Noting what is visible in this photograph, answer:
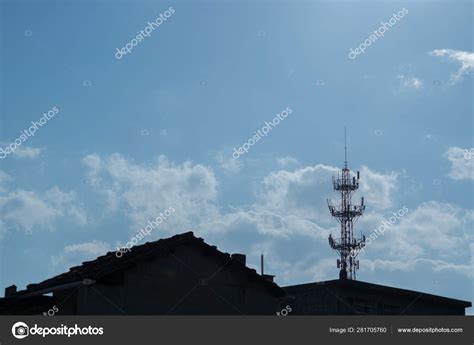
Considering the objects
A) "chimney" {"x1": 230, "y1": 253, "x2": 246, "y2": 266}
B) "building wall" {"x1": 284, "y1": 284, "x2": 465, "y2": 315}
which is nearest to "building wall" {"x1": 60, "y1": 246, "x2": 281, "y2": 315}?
"chimney" {"x1": 230, "y1": 253, "x2": 246, "y2": 266}

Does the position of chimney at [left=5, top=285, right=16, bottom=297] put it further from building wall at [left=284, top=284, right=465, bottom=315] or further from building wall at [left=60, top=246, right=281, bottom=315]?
building wall at [left=284, top=284, right=465, bottom=315]

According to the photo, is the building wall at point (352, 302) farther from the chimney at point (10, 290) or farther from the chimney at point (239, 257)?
the chimney at point (10, 290)

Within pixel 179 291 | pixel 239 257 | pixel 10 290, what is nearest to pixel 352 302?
pixel 239 257

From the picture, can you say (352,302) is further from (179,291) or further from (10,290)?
(10,290)

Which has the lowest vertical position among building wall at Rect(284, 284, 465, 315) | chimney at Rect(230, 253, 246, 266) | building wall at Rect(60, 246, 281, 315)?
building wall at Rect(60, 246, 281, 315)

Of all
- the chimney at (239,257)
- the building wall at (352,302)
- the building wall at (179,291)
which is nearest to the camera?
the building wall at (179,291)

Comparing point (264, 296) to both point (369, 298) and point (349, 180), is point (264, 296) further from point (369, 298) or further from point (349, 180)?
point (349, 180)

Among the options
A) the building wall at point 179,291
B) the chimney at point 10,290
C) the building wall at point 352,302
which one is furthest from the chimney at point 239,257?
the chimney at point 10,290

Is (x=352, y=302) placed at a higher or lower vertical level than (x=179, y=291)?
higher

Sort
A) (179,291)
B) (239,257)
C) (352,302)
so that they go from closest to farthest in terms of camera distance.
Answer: (179,291), (239,257), (352,302)
